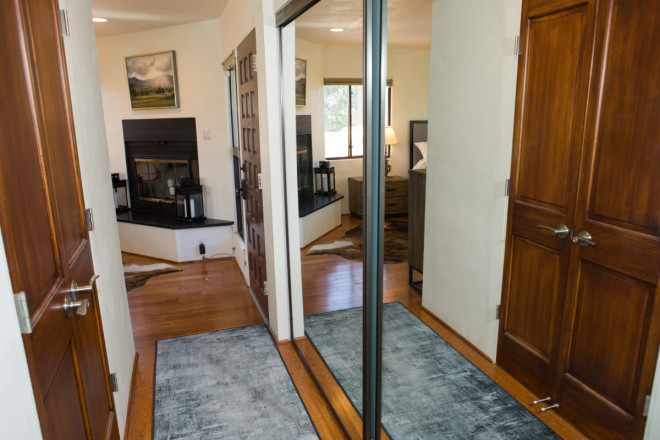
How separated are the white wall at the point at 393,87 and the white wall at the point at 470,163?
125 millimetres

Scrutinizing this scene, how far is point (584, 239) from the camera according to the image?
5.81 ft

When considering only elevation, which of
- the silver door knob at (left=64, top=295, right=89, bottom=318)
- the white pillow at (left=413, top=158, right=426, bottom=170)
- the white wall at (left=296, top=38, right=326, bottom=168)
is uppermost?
the white wall at (left=296, top=38, right=326, bottom=168)

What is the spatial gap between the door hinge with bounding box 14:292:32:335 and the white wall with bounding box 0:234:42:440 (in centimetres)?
1

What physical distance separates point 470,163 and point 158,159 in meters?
3.87

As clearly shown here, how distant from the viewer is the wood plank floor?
1907mm

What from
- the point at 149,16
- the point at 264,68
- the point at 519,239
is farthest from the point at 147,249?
the point at 519,239

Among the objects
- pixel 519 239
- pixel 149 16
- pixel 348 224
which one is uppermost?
pixel 149 16

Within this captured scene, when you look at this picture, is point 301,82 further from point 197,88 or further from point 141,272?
point 141,272

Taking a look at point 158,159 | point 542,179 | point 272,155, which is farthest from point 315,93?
point 158,159

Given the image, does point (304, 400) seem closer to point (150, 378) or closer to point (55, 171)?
point (150, 378)

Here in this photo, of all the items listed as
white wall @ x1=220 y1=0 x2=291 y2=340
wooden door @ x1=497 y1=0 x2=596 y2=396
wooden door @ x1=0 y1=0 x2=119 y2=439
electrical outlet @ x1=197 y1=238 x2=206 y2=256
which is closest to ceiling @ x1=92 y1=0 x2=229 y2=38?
white wall @ x1=220 y1=0 x2=291 y2=340

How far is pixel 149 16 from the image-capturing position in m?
4.01

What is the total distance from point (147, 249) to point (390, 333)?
3773 mm

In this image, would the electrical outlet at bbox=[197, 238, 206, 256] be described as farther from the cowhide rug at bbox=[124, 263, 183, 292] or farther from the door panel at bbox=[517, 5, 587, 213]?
the door panel at bbox=[517, 5, 587, 213]
